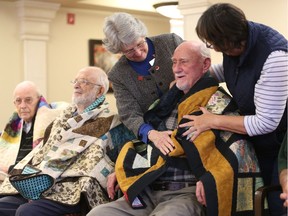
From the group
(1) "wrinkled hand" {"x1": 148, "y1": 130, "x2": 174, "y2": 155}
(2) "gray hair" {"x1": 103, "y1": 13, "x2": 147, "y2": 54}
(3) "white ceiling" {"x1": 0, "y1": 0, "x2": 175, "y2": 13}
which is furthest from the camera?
(3) "white ceiling" {"x1": 0, "y1": 0, "x2": 175, "y2": 13}

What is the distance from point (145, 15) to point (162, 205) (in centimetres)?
492

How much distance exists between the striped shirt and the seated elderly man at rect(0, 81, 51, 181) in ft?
5.75

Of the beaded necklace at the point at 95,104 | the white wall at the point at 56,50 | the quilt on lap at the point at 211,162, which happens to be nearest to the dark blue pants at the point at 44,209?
the quilt on lap at the point at 211,162

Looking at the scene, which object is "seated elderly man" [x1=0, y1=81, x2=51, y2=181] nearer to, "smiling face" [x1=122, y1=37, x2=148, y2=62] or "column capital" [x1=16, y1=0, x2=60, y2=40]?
"smiling face" [x1=122, y1=37, x2=148, y2=62]

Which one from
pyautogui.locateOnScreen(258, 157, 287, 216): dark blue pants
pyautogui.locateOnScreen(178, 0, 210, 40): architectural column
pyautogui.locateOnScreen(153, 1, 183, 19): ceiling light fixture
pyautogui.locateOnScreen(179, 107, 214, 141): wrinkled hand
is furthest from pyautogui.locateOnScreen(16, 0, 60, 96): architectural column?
pyautogui.locateOnScreen(258, 157, 287, 216): dark blue pants

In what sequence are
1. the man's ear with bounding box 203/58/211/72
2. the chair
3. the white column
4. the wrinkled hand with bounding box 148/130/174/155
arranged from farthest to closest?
the white column
the man's ear with bounding box 203/58/211/72
the wrinkled hand with bounding box 148/130/174/155
the chair

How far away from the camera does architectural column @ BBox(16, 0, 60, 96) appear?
572cm

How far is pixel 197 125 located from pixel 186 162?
0.67ft

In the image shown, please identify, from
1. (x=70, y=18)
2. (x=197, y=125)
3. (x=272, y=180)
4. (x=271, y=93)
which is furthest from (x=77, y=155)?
(x=70, y=18)

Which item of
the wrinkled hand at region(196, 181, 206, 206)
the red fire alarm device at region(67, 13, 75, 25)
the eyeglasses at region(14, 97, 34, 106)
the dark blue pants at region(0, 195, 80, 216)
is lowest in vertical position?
the dark blue pants at region(0, 195, 80, 216)

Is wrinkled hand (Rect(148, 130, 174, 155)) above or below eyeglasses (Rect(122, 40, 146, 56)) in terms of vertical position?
below

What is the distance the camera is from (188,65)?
241 centimetres

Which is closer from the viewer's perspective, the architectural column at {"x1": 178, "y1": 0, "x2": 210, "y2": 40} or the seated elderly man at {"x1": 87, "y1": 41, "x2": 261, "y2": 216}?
the seated elderly man at {"x1": 87, "y1": 41, "x2": 261, "y2": 216}

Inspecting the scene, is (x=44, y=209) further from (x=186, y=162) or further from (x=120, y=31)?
(x=120, y=31)
